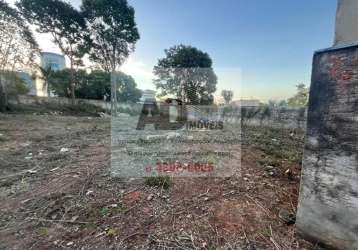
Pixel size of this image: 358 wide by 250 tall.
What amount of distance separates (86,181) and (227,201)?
1.65m

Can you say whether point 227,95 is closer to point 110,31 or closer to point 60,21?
point 110,31

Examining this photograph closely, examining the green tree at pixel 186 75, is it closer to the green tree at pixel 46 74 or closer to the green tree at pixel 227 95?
the green tree at pixel 227 95

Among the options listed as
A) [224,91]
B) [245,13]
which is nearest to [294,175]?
[245,13]

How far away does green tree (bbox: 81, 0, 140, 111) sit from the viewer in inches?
444

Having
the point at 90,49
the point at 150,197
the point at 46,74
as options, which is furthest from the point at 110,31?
the point at 150,197

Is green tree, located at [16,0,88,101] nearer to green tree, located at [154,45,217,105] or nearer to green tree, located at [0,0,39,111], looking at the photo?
green tree, located at [0,0,39,111]

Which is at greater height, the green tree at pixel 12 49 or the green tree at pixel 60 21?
the green tree at pixel 60 21

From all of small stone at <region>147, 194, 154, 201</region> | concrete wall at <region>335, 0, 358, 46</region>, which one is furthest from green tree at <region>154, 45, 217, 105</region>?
concrete wall at <region>335, 0, 358, 46</region>

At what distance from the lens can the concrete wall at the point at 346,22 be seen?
1296 mm

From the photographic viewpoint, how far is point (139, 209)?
6.01 ft

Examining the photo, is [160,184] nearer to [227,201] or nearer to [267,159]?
[227,201]

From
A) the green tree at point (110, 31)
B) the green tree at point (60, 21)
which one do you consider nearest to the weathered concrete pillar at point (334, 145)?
the green tree at point (110, 31)

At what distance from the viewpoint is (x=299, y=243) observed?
4.76ft

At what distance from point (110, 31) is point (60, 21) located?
111 inches
